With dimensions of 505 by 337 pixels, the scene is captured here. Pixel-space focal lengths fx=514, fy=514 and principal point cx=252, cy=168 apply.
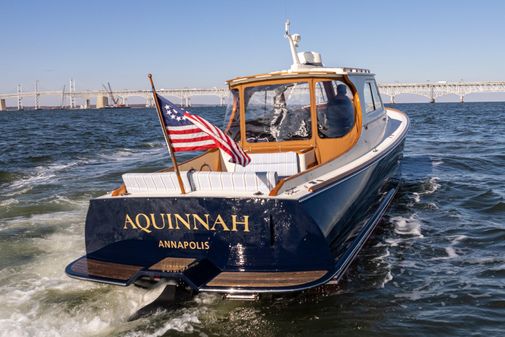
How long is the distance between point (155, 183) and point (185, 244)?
779mm

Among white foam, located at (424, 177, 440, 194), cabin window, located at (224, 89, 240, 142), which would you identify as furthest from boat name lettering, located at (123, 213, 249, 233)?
white foam, located at (424, 177, 440, 194)

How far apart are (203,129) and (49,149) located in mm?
19271

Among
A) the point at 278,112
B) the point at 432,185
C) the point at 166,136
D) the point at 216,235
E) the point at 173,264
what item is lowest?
the point at 432,185

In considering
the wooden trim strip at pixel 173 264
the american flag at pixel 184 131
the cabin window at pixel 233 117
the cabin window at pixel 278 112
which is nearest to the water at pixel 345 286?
the wooden trim strip at pixel 173 264

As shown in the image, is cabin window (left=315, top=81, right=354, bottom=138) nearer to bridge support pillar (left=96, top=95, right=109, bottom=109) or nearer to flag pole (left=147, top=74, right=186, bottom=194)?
flag pole (left=147, top=74, right=186, bottom=194)

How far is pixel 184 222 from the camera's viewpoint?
5504 millimetres

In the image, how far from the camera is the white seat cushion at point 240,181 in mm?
5457

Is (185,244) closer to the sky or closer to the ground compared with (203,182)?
closer to the ground

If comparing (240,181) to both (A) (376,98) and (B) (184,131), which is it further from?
(A) (376,98)

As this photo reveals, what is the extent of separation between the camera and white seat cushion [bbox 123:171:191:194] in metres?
5.71

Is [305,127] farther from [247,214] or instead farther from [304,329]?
[304,329]

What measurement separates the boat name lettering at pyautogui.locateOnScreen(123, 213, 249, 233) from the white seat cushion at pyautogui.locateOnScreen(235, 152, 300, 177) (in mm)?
2134

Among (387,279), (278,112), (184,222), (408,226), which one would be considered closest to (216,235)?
(184,222)

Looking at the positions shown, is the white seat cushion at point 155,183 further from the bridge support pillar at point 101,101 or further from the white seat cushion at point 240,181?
the bridge support pillar at point 101,101
